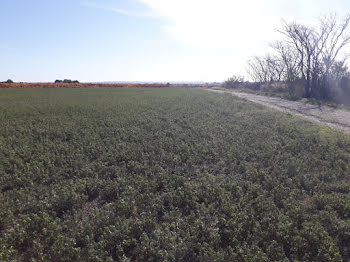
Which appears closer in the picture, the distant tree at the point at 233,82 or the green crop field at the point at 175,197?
the green crop field at the point at 175,197

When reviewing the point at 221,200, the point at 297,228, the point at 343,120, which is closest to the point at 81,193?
the point at 221,200

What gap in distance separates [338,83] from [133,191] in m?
33.2

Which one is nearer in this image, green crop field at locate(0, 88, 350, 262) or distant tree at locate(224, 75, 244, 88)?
green crop field at locate(0, 88, 350, 262)

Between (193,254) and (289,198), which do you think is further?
(289,198)

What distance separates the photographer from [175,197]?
571 cm

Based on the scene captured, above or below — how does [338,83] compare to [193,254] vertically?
above

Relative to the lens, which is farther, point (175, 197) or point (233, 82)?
point (233, 82)

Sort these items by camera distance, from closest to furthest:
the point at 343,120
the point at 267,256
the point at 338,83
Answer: the point at 267,256 < the point at 343,120 < the point at 338,83

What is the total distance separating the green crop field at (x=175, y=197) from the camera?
13.5 feet

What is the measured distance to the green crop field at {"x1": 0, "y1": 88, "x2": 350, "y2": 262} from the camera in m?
4.10

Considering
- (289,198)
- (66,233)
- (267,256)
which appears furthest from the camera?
(289,198)

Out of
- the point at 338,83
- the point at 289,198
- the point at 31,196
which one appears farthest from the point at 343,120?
the point at 338,83

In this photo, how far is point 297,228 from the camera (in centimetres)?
459

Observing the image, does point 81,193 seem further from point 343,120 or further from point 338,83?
point 338,83
